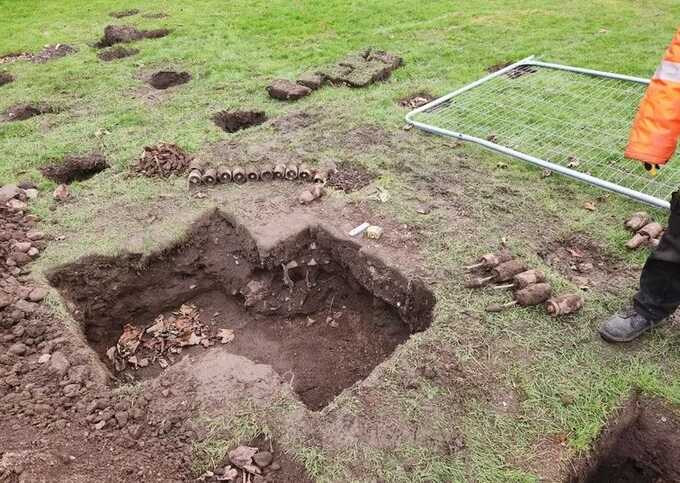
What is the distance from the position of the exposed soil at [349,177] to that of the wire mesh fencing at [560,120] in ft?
3.87

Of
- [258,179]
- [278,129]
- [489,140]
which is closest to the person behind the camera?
[258,179]

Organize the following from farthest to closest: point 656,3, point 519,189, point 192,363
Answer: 1. point 656,3
2. point 519,189
3. point 192,363

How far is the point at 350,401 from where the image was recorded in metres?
3.40

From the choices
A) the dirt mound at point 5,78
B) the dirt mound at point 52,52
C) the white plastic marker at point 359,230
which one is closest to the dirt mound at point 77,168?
the white plastic marker at point 359,230

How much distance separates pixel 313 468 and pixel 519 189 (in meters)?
3.53

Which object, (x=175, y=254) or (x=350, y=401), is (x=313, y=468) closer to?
(x=350, y=401)

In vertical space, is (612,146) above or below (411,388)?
above

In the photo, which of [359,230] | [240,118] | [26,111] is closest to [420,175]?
[359,230]

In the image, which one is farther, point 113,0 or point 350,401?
point 113,0

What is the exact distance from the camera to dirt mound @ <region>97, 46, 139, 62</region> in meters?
9.59

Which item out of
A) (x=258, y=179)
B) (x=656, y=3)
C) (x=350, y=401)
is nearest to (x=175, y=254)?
(x=258, y=179)

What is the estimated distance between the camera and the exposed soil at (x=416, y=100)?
7.20 m

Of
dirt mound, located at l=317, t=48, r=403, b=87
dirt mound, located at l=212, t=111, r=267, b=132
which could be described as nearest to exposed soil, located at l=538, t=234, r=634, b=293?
dirt mound, located at l=317, t=48, r=403, b=87

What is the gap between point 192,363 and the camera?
381cm
